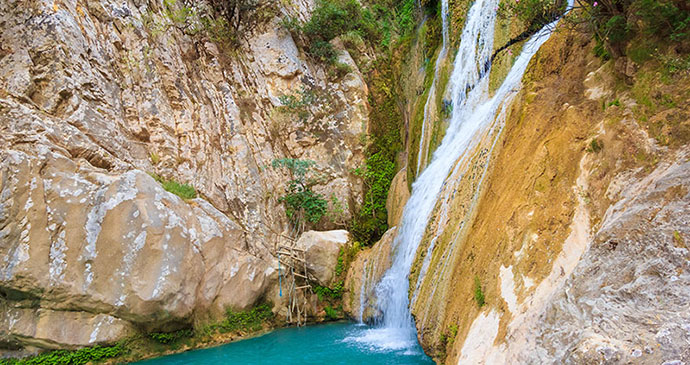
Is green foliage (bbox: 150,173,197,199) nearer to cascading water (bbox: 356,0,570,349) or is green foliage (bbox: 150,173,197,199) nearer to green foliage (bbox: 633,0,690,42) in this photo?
cascading water (bbox: 356,0,570,349)

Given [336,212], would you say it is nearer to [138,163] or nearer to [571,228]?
[138,163]

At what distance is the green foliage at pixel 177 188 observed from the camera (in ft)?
32.6

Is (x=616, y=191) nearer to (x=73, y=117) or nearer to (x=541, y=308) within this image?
(x=541, y=308)

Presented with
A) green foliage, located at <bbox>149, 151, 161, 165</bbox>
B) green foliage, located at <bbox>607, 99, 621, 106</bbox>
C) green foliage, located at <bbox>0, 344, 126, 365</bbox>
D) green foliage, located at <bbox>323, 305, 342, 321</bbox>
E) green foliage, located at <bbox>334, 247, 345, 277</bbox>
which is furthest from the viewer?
green foliage, located at <bbox>334, 247, 345, 277</bbox>

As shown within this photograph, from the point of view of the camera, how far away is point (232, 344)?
9.11 m

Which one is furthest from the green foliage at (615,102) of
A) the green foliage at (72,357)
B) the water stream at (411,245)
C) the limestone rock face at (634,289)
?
the green foliage at (72,357)

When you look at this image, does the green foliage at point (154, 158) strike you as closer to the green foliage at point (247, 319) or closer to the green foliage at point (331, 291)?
the green foliage at point (247, 319)

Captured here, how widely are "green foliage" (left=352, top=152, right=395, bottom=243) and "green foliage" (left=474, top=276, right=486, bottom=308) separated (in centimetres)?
768

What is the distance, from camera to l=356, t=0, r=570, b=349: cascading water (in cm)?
741

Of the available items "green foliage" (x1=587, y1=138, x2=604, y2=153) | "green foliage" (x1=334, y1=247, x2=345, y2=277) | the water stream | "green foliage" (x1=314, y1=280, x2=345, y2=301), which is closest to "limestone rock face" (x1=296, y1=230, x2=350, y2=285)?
"green foliage" (x1=334, y1=247, x2=345, y2=277)

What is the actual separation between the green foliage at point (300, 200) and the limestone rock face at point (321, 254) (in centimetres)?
155

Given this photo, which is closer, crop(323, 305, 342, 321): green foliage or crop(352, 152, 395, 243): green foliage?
crop(323, 305, 342, 321): green foliage

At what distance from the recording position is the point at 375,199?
44.1ft

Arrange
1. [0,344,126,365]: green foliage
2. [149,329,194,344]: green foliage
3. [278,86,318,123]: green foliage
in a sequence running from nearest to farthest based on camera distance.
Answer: [0,344,126,365]: green foliage → [149,329,194,344]: green foliage → [278,86,318,123]: green foliage
